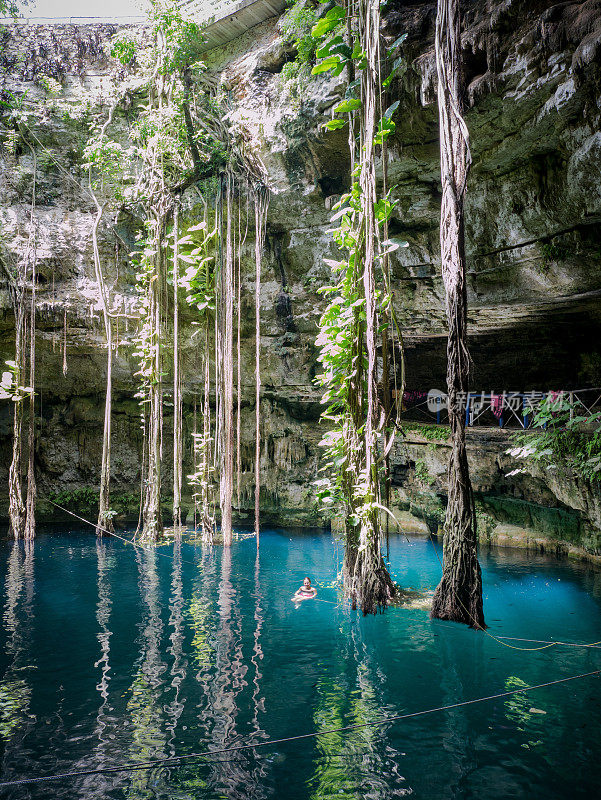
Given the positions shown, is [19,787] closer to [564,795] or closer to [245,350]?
[564,795]

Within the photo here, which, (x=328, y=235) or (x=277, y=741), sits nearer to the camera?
(x=277, y=741)

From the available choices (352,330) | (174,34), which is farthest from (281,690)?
(174,34)

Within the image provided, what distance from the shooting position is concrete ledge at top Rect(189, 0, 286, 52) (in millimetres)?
8117

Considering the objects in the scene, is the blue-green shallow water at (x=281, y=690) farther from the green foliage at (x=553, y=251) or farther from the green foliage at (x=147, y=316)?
the green foliage at (x=553, y=251)

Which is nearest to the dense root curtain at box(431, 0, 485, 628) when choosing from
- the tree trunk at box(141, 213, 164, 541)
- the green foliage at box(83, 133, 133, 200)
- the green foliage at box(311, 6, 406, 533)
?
the green foliage at box(311, 6, 406, 533)

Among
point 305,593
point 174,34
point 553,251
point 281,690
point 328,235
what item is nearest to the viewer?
point 281,690

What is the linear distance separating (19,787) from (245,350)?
327 inches

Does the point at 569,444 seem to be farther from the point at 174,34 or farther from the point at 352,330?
the point at 174,34

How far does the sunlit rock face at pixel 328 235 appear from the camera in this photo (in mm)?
6148

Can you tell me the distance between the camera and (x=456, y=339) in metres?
3.94

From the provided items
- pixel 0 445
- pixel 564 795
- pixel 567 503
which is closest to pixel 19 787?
pixel 564 795

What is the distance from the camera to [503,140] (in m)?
6.85

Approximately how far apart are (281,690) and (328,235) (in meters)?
7.31

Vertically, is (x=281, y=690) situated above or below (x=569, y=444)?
below
